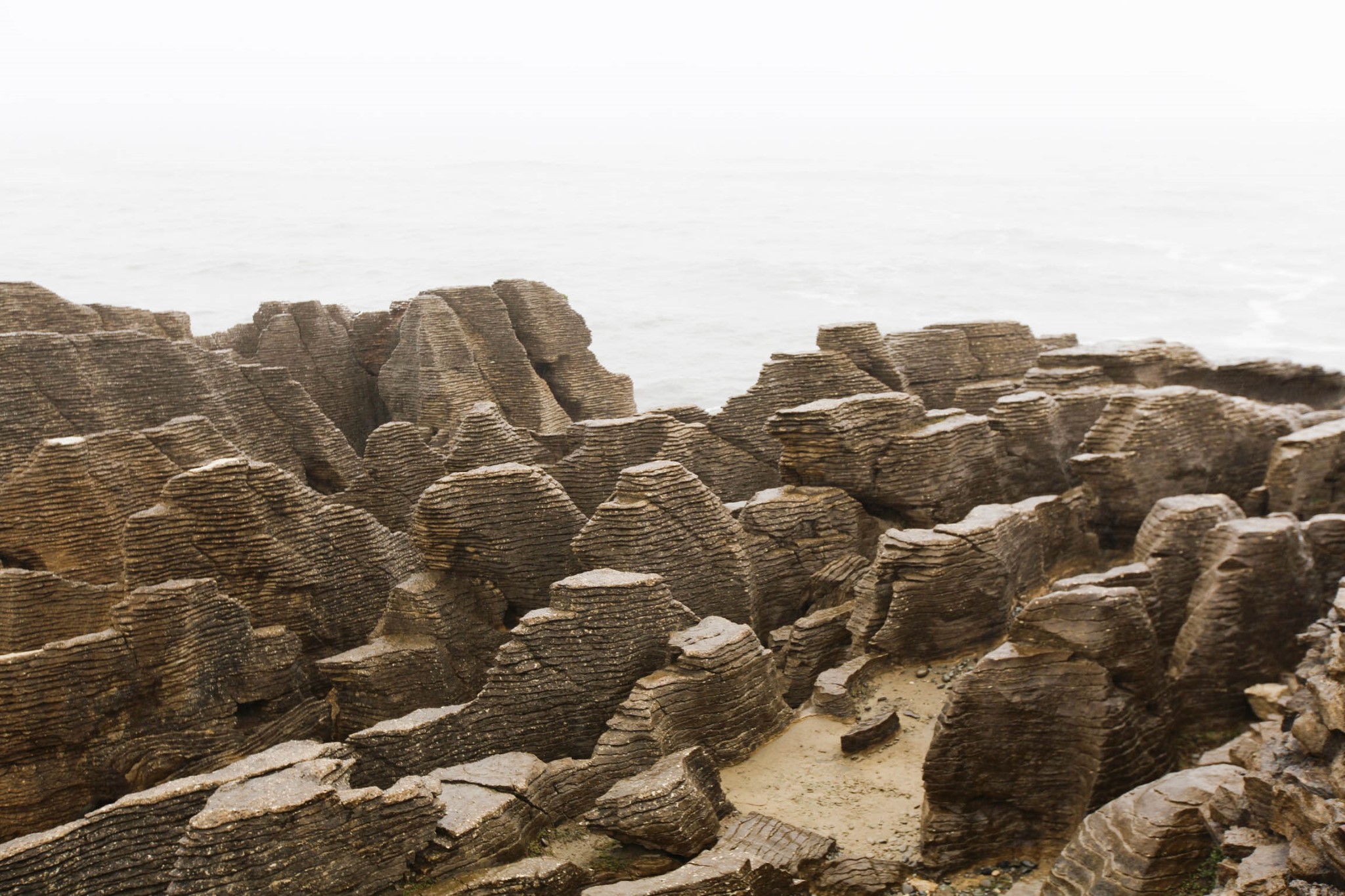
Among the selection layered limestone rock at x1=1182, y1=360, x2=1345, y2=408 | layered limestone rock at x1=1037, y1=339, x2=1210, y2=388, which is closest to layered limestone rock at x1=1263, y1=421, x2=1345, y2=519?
layered limestone rock at x1=1037, y1=339, x2=1210, y2=388

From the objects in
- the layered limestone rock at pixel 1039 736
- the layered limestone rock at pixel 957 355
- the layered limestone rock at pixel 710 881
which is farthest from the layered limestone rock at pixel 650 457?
the layered limestone rock at pixel 710 881

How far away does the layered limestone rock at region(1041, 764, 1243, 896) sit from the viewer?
9.66 meters

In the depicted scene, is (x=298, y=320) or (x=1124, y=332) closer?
(x=298, y=320)

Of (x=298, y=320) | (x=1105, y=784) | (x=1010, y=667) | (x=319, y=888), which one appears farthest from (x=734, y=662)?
(x=298, y=320)

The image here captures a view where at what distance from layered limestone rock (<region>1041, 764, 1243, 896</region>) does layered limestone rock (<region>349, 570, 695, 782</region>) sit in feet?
14.9

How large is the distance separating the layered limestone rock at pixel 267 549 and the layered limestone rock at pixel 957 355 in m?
10.8

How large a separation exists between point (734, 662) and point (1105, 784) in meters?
4.14

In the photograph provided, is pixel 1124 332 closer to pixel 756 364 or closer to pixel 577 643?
pixel 756 364

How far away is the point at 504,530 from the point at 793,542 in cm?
431

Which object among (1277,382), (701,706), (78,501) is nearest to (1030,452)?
(1277,382)

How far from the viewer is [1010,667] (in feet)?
38.2

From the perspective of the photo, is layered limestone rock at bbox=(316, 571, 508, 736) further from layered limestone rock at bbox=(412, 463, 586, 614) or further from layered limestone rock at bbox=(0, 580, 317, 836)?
layered limestone rock at bbox=(0, 580, 317, 836)

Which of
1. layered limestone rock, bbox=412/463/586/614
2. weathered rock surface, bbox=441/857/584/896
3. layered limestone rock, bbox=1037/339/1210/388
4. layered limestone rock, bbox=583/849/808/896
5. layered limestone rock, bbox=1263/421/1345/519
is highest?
layered limestone rock, bbox=1037/339/1210/388

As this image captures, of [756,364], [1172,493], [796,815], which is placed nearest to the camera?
[796,815]
